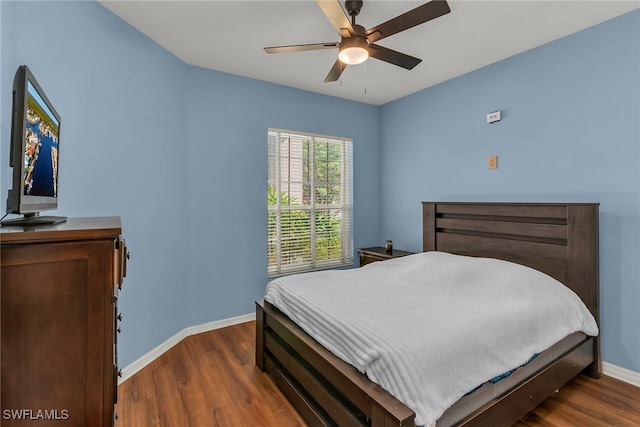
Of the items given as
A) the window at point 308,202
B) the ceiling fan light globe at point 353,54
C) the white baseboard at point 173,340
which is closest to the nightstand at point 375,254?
the window at point 308,202

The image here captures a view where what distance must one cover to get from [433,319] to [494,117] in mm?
2305

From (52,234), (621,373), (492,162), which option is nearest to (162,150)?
(52,234)

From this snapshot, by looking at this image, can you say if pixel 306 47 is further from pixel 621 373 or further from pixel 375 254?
pixel 621 373

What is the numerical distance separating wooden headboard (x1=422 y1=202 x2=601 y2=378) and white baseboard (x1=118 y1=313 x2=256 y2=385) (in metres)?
2.25

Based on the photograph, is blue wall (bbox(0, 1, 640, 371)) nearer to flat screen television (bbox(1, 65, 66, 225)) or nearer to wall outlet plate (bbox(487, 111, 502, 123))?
wall outlet plate (bbox(487, 111, 502, 123))

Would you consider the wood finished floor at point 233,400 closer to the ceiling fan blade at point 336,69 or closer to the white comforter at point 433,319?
the white comforter at point 433,319

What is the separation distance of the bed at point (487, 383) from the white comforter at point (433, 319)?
0.09 m

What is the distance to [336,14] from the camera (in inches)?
68.8

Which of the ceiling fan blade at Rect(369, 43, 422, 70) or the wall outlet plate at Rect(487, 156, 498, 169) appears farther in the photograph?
the wall outlet plate at Rect(487, 156, 498, 169)

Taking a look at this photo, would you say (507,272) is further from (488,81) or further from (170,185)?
(170,185)

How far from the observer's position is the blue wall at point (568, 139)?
2.24 meters

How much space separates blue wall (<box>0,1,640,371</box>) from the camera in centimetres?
204

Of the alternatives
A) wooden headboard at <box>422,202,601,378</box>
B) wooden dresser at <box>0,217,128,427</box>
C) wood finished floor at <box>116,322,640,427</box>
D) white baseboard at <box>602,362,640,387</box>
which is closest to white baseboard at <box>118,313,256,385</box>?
wood finished floor at <box>116,322,640,427</box>

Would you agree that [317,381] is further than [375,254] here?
No
